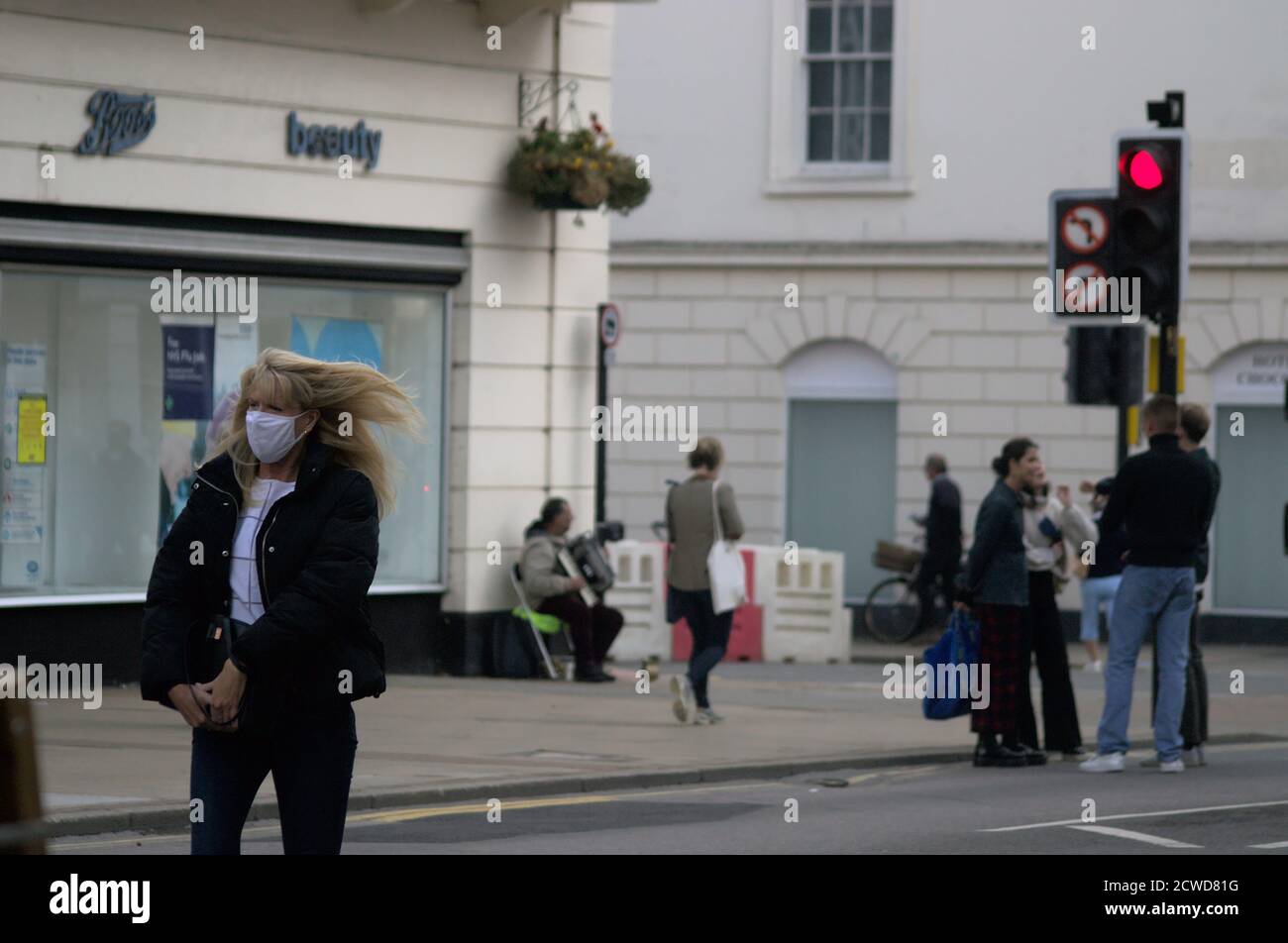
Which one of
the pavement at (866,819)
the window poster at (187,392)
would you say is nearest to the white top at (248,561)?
the pavement at (866,819)

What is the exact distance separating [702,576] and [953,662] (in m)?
2.12

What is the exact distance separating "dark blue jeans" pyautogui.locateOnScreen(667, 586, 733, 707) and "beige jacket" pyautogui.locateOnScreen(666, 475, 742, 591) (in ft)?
0.27

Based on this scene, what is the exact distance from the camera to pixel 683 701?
45.1 ft

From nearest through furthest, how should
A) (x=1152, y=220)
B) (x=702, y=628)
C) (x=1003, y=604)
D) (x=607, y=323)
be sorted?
(x=1003, y=604) → (x=1152, y=220) → (x=702, y=628) → (x=607, y=323)

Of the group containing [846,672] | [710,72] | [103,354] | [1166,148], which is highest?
[710,72]

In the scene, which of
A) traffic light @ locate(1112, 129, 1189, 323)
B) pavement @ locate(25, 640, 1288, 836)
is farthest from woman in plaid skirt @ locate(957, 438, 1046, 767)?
traffic light @ locate(1112, 129, 1189, 323)

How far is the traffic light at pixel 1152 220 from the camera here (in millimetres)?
12617

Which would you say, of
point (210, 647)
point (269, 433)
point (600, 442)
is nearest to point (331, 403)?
point (269, 433)

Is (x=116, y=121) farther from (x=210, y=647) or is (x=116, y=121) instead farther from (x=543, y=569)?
(x=210, y=647)

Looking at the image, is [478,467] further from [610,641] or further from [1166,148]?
[1166,148]

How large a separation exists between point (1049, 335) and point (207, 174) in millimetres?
11020

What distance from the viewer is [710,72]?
80.4 feet
